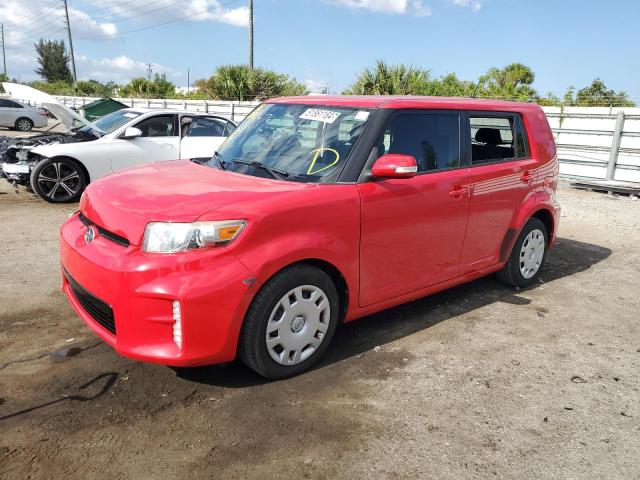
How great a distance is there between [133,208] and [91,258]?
0.38 meters

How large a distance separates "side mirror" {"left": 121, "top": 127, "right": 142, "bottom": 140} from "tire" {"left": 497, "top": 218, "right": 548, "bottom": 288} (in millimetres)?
6316

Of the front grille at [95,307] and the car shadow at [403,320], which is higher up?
the front grille at [95,307]

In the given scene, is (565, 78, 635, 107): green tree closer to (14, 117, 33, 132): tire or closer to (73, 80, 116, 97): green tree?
(14, 117, 33, 132): tire

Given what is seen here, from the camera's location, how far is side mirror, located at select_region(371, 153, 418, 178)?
3.39 m

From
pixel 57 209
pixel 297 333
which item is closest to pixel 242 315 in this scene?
pixel 297 333

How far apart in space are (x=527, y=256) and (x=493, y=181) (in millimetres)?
1151

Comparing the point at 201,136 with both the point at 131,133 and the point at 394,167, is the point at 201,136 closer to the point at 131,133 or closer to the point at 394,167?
the point at 131,133

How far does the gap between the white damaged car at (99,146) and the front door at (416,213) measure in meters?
5.82

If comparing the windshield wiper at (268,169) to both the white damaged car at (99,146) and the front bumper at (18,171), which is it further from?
the front bumper at (18,171)

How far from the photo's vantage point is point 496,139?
476 cm

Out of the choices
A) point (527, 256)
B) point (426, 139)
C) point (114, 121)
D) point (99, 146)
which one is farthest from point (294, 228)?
point (114, 121)

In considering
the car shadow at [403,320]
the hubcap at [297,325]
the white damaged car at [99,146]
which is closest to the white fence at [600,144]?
the car shadow at [403,320]

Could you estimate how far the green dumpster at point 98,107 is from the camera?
53.0 feet

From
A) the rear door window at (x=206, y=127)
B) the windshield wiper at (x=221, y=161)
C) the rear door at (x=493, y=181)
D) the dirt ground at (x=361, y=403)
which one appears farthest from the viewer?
the rear door window at (x=206, y=127)
